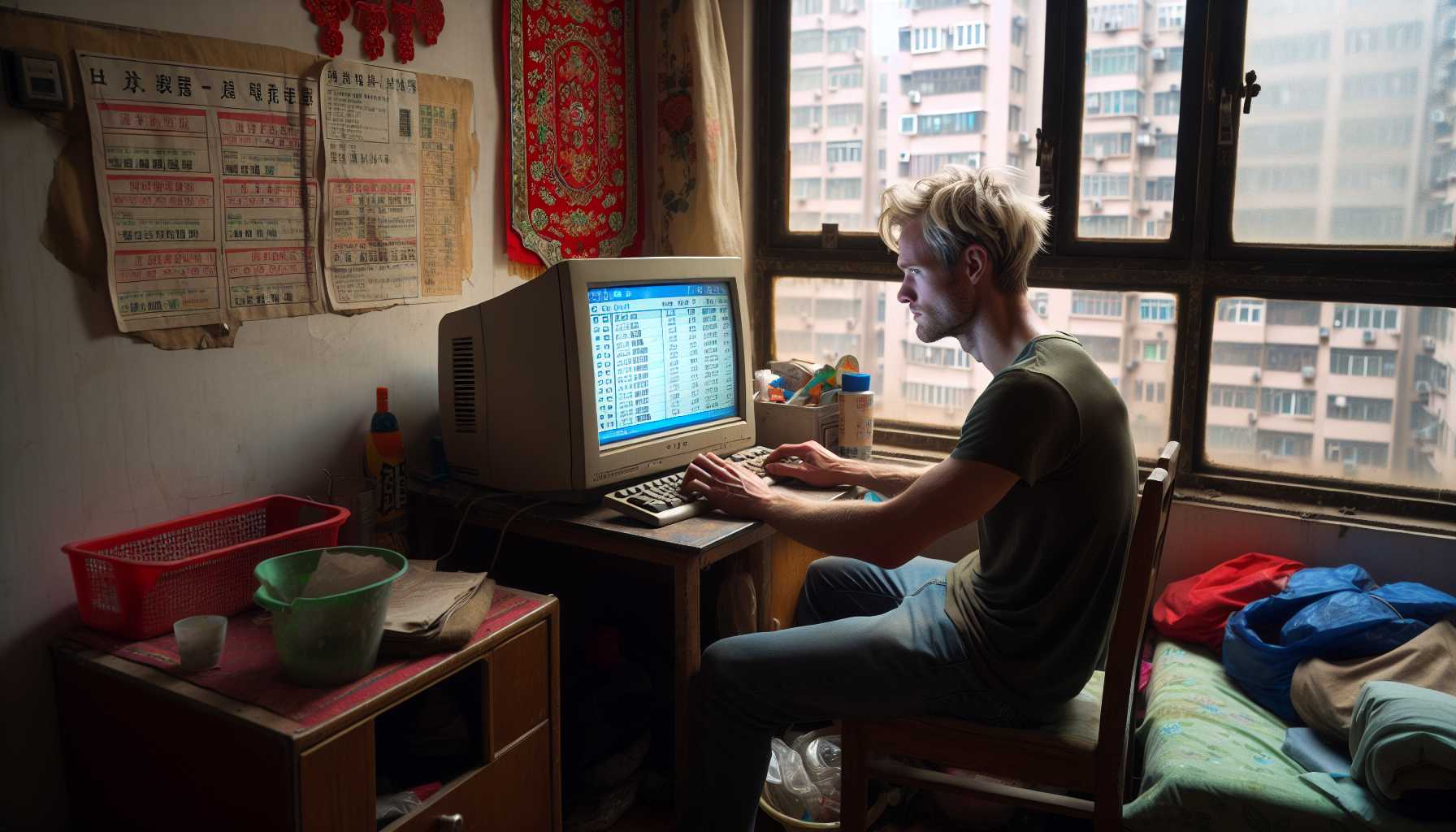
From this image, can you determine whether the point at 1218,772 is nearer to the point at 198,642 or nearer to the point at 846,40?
the point at 198,642

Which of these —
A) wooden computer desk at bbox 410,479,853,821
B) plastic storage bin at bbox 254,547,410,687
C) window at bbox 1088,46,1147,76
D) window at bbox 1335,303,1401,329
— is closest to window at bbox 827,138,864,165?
window at bbox 1088,46,1147,76

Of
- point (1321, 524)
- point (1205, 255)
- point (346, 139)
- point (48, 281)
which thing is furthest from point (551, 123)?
point (1321, 524)

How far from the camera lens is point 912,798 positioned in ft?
6.76

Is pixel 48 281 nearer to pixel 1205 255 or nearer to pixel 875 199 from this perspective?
pixel 875 199

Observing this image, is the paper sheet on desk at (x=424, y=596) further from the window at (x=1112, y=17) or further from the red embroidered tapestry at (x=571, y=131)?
the window at (x=1112, y=17)

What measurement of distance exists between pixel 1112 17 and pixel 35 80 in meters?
2.06

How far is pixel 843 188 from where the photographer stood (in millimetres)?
2721

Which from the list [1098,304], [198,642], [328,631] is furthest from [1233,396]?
[198,642]

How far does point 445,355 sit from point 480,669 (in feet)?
2.26

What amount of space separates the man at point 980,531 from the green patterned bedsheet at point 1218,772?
25cm

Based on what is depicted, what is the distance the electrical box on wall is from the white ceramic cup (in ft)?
2.44

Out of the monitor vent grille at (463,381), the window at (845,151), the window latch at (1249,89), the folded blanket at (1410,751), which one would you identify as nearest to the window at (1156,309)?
the window latch at (1249,89)

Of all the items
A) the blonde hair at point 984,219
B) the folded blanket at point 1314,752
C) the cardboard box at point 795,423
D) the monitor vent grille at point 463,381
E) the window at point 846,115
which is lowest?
the folded blanket at point 1314,752

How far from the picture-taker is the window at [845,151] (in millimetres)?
2678
